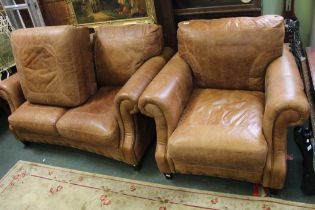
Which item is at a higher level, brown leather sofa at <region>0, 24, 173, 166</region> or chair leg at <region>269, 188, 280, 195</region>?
brown leather sofa at <region>0, 24, 173, 166</region>

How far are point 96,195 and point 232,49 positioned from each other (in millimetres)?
1330

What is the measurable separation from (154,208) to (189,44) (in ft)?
3.64

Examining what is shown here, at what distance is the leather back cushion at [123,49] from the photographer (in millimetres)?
2172

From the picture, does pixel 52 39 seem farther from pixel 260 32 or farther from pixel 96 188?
pixel 260 32

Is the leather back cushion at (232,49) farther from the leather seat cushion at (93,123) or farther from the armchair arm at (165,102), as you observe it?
the leather seat cushion at (93,123)

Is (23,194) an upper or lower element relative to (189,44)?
lower

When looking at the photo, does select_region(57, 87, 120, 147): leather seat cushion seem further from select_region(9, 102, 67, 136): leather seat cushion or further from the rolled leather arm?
the rolled leather arm

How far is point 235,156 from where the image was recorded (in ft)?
4.82

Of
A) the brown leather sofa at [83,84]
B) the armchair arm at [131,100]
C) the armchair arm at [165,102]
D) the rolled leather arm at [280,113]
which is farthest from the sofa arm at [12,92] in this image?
the rolled leather arm at [280,113]

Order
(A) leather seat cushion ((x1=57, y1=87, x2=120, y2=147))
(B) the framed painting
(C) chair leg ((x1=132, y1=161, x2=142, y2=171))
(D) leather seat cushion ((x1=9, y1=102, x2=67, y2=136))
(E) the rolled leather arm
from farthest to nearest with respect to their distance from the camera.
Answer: (B) the framed painting, (D) leather seat cushion ((x1=9, y1=102, x2=67, y2=136)), (C) chair leg ((x1=132, y1=161, x2=142, y2=171)), (A) leather seat cushion ((x1=57, y1=87, x2=120, y2=147)), (E) the rolled leather arm

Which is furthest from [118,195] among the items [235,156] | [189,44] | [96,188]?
[189,44]

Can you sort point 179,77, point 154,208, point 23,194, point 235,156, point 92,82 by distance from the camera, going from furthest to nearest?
1. point 92,82
2. point 23,194
3. point 179,77
4. point 154,208
5. point 235,156

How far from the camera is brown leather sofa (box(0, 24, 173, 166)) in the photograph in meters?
1.92

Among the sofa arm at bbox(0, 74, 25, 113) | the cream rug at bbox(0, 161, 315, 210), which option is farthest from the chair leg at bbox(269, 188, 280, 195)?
the sofa arm at bbox(0, 74, 25, 113)
